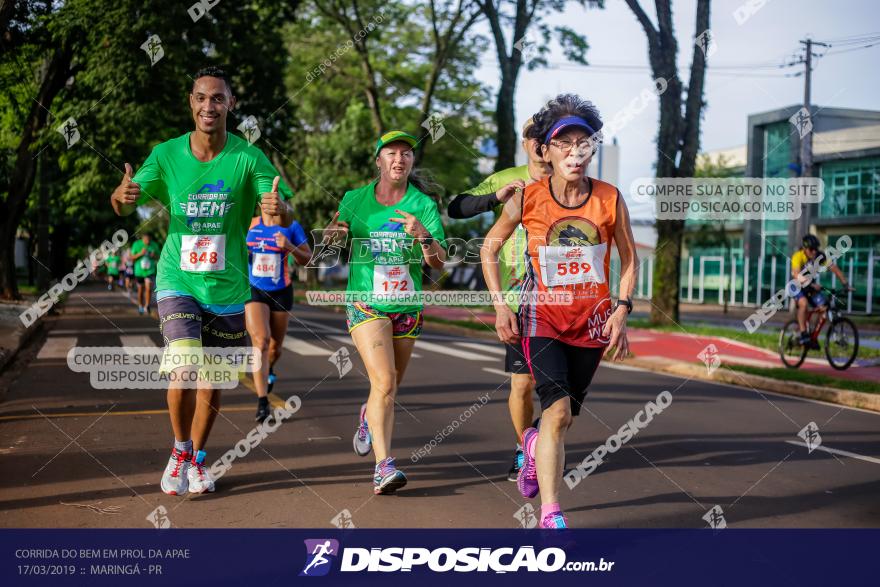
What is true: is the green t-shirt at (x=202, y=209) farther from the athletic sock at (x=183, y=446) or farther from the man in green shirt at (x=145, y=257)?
the man in green shirt at (x=145, y=257)

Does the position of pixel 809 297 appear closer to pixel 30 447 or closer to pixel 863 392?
pixel 863 392

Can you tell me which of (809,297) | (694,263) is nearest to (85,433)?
(809,297)

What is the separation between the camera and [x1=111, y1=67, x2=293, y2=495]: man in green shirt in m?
5.22

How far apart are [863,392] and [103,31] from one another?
619 inches

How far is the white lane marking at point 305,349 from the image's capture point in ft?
47.0

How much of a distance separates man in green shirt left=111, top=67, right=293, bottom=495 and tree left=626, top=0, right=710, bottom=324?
15044 millimetres

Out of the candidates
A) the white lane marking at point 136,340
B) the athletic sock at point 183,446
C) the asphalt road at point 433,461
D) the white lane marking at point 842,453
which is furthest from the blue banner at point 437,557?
the white lane marking at point 136,340

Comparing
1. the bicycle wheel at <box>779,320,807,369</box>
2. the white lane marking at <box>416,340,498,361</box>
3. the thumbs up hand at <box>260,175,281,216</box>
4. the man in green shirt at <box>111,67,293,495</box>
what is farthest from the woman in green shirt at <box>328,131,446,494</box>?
the bicycle wheel at <box>779,320,807,369</box>

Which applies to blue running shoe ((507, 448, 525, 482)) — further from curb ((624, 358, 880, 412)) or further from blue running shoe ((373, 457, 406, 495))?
curb ((624, 358, 880, 412))

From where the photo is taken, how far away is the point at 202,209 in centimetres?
525

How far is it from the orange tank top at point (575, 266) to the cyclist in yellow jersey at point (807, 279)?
9240mm

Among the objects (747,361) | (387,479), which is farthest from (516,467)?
(747,361)

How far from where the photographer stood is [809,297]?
13250 mm

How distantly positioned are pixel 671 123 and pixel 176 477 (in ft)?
54.6
